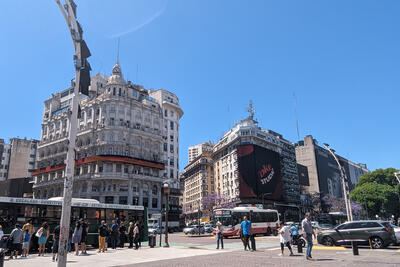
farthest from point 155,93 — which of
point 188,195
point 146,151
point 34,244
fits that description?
point 34,244

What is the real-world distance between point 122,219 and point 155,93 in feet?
217

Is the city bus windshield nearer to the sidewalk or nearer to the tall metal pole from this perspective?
the sidewalk

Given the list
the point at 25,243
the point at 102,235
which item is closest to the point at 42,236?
the point at 25,243

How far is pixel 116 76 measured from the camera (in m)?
67.3

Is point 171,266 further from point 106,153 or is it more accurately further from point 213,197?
point 213,197

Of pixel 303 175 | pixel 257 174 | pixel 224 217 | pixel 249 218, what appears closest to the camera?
pixel 224 217

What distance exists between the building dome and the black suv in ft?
187

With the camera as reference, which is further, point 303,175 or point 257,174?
point 303,175

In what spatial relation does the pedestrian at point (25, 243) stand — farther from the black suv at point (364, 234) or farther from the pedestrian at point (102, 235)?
the black suv at point (364, 234)

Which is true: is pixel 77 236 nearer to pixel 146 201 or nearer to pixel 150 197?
pixel 146 201

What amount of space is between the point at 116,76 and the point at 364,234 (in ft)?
200

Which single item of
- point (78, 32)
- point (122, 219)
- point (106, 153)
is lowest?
point (122, 219)

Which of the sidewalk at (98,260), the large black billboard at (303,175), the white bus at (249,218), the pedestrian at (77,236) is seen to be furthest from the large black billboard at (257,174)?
the pedestrian at (77,236)

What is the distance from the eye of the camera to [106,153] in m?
59.4
